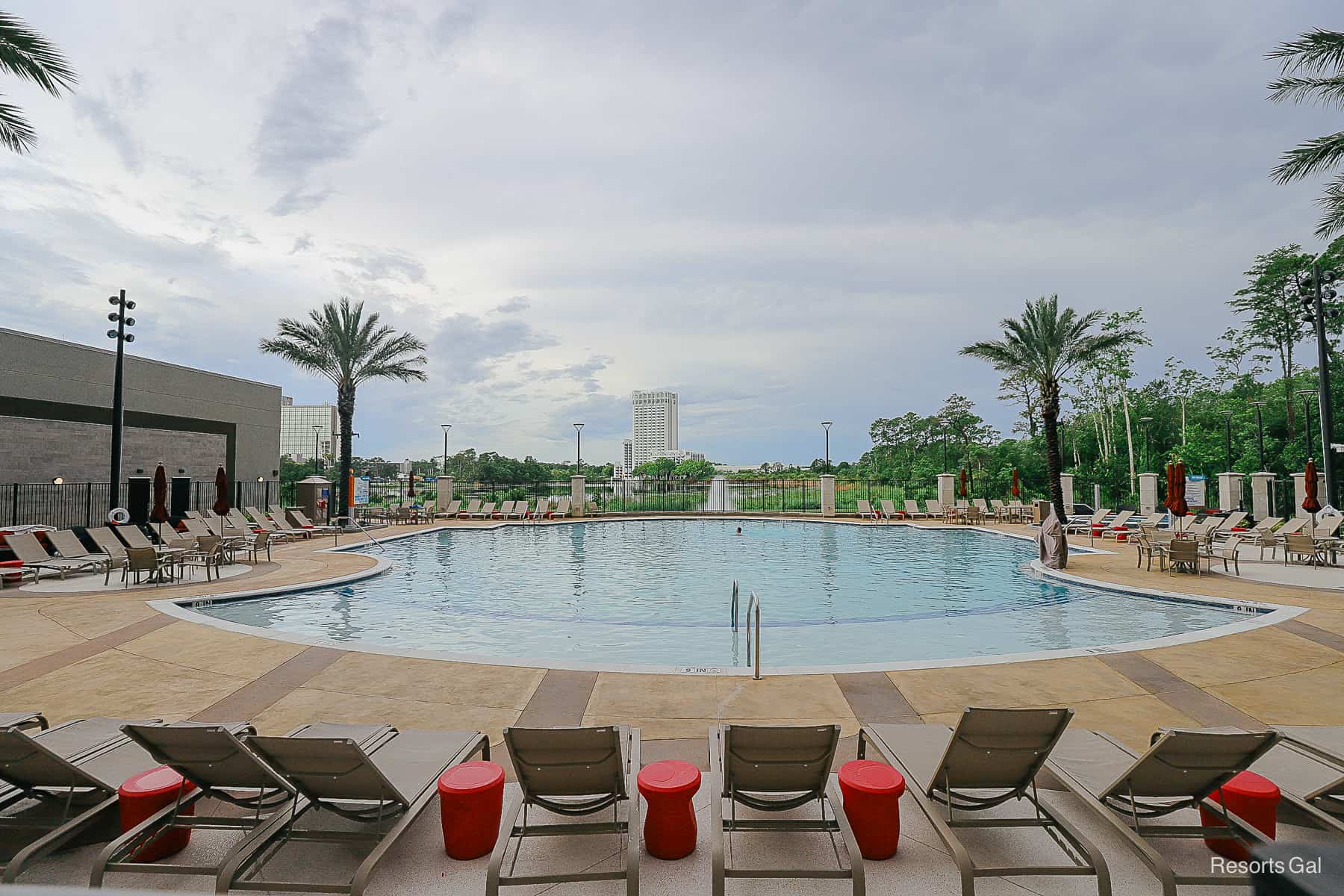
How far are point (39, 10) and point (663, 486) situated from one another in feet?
88.4

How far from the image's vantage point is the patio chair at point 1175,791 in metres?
3.00

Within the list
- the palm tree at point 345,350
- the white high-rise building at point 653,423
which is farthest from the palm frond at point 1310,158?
the white high-rise building at point 653,423

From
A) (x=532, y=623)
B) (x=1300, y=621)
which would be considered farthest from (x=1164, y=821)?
(x=532, y=623)

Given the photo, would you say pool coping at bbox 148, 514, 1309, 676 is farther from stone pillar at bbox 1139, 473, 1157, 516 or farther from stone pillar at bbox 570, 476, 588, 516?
stone pillar at bbox 570, 476, 588, 516

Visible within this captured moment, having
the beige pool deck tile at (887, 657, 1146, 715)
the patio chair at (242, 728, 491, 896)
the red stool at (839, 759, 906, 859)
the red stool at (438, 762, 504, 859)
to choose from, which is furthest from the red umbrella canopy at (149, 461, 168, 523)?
the red stool at (839, 759, 906, 859)

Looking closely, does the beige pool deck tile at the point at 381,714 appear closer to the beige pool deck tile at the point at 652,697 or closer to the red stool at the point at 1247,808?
the beige pool deck tile at the point at 652,697

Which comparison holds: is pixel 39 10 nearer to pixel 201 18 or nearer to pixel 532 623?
pixel 201 18

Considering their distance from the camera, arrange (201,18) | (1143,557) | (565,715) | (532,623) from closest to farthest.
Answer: (565,715)
(532,623)
(201,18)
(1143,557)

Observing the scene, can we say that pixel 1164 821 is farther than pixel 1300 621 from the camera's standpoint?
No

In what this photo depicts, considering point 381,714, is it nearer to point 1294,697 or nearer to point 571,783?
point 571,783

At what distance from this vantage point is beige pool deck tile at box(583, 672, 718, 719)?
545cm

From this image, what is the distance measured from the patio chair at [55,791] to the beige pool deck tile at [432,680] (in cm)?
233

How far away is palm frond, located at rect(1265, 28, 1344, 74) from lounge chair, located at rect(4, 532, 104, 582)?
2471 cm

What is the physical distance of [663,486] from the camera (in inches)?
1323
